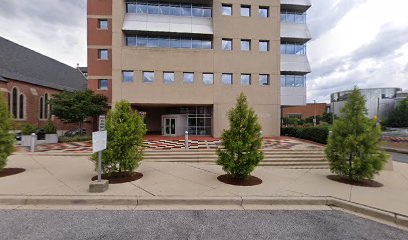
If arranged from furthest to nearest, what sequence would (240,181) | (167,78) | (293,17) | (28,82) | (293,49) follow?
(28,82) → (293,49) → (293,17) → (167,78) → (240,181)

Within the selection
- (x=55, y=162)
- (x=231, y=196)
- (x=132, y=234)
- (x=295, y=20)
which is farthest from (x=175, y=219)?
(x=295, y=20)

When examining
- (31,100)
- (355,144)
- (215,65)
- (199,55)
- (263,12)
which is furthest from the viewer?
(31,100)

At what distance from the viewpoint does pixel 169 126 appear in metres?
21.7

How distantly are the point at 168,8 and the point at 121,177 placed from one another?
18.2 meters

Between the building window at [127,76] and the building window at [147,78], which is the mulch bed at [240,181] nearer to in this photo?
the building window at [147,78]

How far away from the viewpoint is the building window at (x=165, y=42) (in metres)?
19.0

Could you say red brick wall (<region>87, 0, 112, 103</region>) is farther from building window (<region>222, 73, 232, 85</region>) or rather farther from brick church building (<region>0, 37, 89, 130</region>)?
building window (<region>222, 73, 232, 85</region>)

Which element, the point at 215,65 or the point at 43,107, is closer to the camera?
the point at 215,65

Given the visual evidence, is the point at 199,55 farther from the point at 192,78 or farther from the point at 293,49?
the point at 293,49

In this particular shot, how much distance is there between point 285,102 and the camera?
23.0 metres

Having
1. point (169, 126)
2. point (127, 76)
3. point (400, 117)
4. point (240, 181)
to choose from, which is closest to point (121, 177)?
point (240, 181)

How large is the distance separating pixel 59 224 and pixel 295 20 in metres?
28.7

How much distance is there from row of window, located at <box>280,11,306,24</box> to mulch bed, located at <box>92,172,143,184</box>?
2510 centimetres

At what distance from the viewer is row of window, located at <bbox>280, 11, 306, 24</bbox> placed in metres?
23.5
